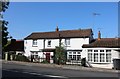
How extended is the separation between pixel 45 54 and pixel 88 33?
8345mm

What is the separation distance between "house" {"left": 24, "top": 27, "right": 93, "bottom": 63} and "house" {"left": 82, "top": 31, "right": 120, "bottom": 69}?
229 centimetres

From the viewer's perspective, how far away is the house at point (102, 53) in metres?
42.4

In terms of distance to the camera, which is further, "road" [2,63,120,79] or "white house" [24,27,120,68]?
"white house" [24,27,120,68]

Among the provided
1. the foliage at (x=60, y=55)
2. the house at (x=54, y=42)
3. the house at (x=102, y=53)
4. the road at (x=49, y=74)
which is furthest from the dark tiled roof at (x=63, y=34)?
the road at (x=49, y=74)

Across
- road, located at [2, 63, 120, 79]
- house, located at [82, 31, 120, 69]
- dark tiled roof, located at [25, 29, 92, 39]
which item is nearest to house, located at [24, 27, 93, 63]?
dark tiled roof, located at [25, 29, 92, 39]

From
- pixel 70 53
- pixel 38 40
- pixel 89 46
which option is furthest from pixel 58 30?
pixel 89 46

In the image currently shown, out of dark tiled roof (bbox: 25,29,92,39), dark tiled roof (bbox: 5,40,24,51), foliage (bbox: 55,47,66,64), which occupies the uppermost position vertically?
dark tiled roof (bbox: 25,29,92,39)

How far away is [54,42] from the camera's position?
51.1 meters

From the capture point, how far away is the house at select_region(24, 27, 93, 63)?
157 ft

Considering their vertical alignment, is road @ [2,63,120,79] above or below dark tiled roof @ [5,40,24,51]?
below

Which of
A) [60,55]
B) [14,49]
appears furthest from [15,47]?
[60,55]

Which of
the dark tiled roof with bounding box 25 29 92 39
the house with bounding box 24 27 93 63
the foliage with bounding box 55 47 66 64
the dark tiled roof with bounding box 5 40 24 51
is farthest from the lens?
the dark tiled roof with bounding box 5 40 24 51

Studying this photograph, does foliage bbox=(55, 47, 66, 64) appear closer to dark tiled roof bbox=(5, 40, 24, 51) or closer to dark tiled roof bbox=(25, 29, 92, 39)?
dark tiled roof bbox=(25, 29, 92, 39)

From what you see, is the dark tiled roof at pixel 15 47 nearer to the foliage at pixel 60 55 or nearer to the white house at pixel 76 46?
the white house at pixel 76 46
